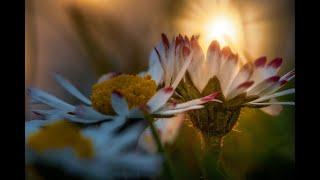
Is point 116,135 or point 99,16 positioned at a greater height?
point 99,16

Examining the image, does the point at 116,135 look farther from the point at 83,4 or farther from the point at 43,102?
the point at 83,4

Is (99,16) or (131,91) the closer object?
(131,91)

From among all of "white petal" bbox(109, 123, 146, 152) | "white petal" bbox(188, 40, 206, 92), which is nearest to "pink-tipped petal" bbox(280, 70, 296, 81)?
"white petal" bbox(188, 40, 206, 92)

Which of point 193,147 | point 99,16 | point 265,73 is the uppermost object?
point 99,16

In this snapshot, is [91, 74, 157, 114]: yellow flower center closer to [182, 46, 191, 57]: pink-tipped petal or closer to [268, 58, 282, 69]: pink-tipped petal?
[182, 46, 191, 57]: pink-tipped petal

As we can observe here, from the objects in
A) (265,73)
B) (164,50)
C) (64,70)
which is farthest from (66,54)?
(265,73)

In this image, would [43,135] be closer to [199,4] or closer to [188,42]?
[188,42]

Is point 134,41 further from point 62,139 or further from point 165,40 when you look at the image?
point 62,139
